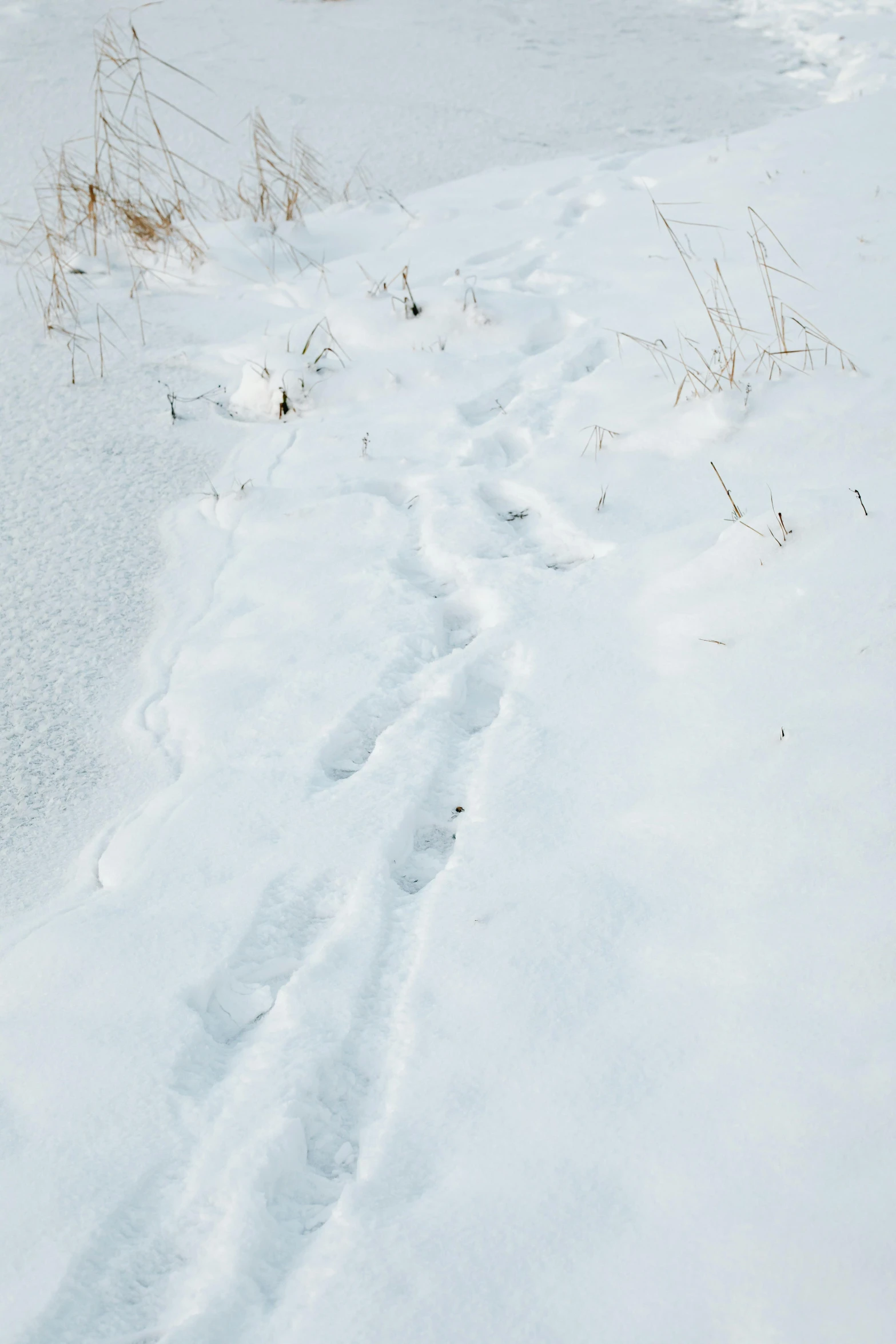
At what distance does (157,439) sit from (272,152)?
8.45 ft

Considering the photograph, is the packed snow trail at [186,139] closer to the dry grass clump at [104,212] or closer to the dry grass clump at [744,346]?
the dry grass clump at [104,212]

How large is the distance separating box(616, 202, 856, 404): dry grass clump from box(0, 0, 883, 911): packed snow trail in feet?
4.50

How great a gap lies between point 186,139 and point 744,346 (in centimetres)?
367

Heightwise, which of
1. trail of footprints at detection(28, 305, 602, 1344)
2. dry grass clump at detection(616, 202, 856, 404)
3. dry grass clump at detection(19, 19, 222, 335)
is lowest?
trail of footprints at detection(28, 305, 602, 1344)

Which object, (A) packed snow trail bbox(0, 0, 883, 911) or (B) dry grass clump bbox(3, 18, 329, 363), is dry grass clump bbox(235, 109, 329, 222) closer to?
(B) dry grass clump bbox(3, 18, 329, 363)

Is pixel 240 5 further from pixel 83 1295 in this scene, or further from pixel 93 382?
pixel 83 1295

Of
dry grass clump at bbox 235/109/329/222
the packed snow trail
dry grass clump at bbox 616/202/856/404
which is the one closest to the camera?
the packed snow trail

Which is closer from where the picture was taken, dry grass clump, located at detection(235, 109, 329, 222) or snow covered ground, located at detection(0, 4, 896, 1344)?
snow covered ground, located at detection(0, 4, 896, 1344)

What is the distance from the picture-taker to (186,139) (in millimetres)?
4949

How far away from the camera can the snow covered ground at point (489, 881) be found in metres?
1.07

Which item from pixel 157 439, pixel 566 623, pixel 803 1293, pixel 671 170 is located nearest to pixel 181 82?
pixel 671 170

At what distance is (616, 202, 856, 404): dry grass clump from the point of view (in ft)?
8.26

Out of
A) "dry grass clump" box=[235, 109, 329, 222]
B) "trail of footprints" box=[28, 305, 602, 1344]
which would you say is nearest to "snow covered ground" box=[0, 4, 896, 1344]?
"trail of footprints" box=[28, 305, 602, 1344]

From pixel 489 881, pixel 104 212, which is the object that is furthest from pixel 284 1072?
pixel 104 212
